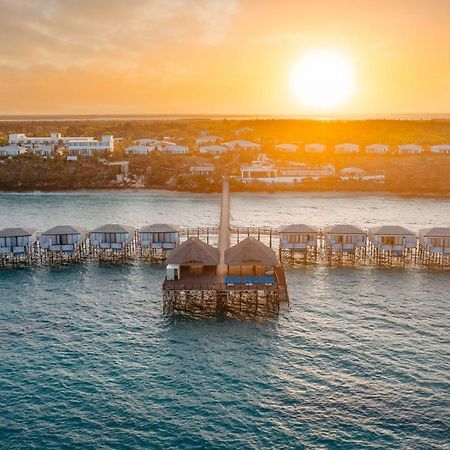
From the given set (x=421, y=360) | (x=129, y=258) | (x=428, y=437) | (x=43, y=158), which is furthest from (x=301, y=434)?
(x=43, y=158)

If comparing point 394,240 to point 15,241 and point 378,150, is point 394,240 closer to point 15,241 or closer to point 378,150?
point 15,241

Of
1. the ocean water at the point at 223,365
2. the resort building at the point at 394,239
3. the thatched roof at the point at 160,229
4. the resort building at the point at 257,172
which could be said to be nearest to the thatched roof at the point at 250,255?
the ocean water at the point at 223,365

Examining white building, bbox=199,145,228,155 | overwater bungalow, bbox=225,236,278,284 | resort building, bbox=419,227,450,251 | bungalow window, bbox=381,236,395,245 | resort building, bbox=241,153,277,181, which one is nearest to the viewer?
overwater bungalow, bbox=225,236,278,284

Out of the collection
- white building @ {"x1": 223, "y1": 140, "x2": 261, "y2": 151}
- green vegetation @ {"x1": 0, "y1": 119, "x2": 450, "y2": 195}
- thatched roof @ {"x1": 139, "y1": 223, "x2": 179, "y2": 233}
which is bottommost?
thatched roof @ {"x1": 139, "y1": 223, "x2": 179, "y2": 233}

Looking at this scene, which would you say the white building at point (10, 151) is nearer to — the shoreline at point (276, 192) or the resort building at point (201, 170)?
the shoreline at point (276, 192)

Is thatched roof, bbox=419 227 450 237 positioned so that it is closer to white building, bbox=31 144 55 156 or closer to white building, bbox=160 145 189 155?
white building, bbox=160 145 189 155

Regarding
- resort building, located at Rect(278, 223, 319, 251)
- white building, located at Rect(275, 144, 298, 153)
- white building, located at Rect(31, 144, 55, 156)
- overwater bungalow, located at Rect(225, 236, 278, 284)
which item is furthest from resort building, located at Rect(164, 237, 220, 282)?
white building, located at Rect(31, 144, 55, 156)

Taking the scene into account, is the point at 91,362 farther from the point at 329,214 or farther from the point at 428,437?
the point at 329,214
